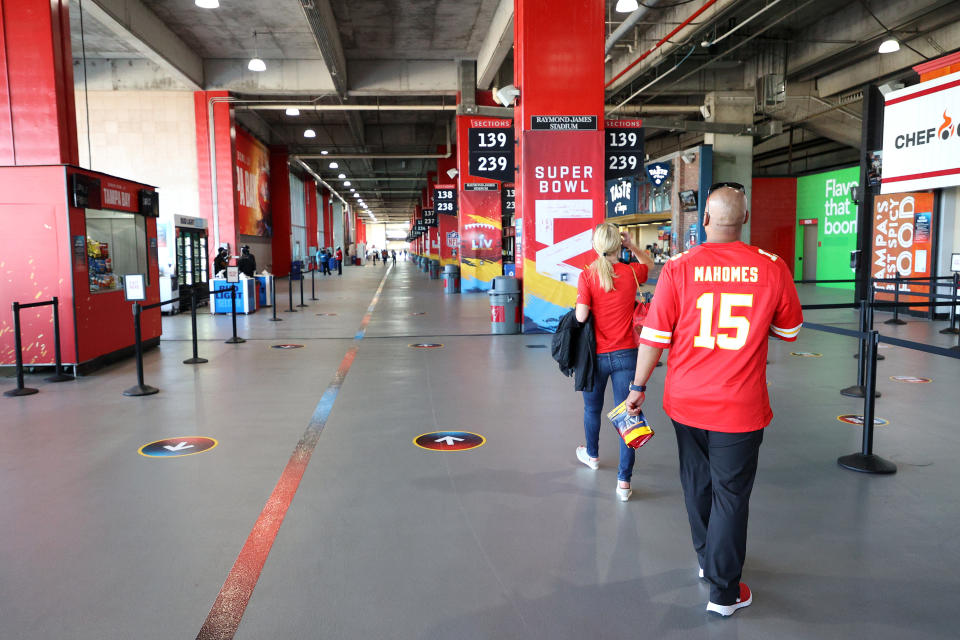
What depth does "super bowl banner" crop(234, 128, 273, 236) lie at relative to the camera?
25469mm

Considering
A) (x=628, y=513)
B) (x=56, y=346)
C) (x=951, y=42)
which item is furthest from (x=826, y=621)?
(x=951, y=42)

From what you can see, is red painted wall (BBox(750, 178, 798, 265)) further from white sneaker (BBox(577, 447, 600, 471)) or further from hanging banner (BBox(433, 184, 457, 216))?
white sneaker (BBox(577, 447, 600, 471))

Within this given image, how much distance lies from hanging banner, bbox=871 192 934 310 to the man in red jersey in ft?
39.5

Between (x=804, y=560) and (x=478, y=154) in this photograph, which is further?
(x=478, y=154)

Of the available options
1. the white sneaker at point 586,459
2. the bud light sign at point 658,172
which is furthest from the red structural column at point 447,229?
the white sneaker at point 586,459

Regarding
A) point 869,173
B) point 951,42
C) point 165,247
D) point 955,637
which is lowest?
point 955,637

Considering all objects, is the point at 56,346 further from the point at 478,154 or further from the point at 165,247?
the point at 165,247

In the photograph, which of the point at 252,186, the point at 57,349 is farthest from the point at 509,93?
the point at 252,186

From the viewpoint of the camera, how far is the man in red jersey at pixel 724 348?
252cm

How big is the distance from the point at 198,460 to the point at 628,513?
9.78ft

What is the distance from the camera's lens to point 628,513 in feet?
12.3

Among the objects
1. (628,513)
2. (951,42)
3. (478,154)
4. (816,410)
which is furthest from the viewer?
(951,42)

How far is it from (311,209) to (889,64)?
3550 cm

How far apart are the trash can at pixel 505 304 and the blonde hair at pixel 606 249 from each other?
7.06 m
